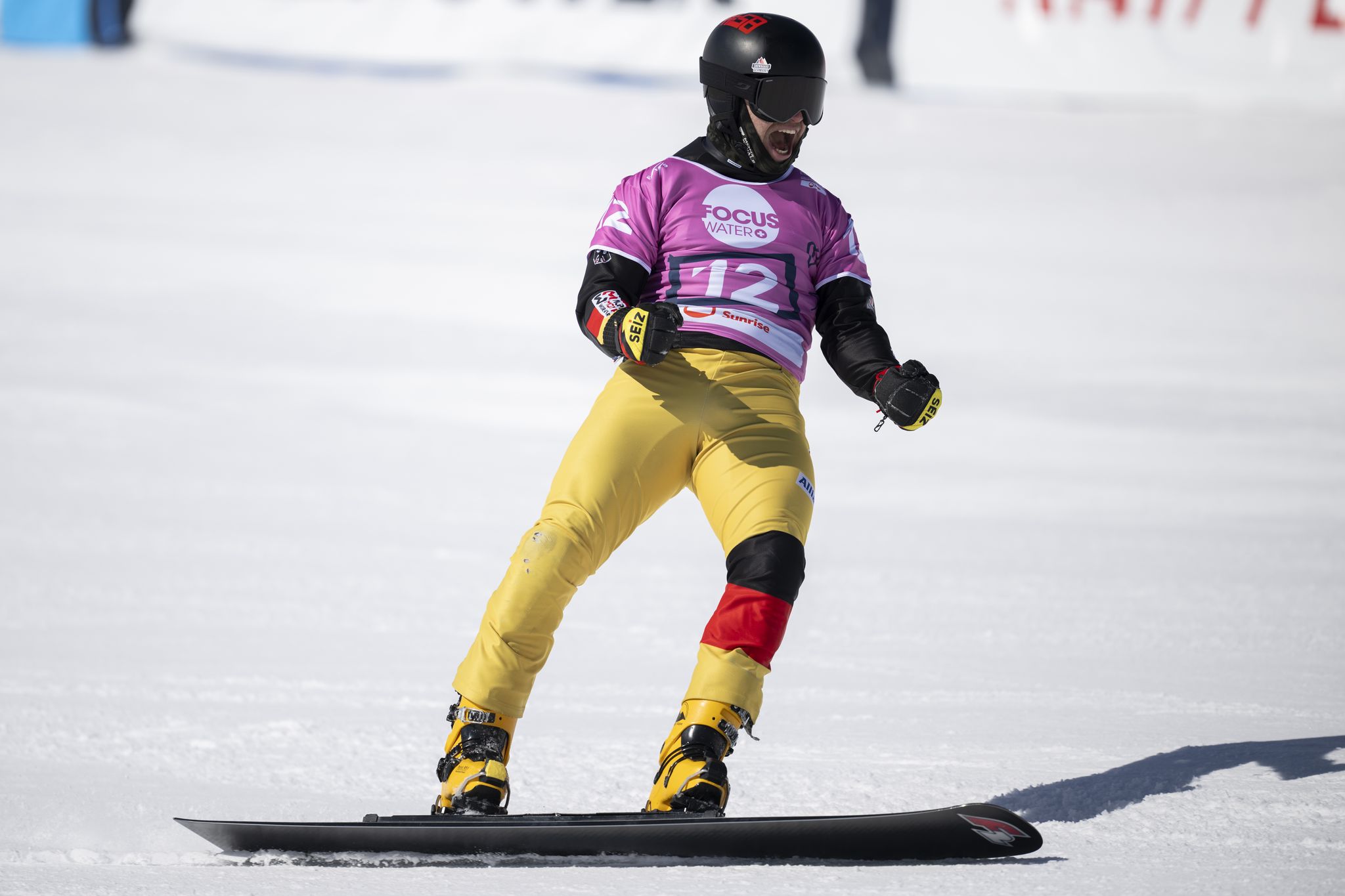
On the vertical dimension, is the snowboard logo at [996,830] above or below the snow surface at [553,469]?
→ below

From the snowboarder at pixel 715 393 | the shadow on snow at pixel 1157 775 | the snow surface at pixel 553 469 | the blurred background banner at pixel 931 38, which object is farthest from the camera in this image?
the blurred background banner at pixel 931 38

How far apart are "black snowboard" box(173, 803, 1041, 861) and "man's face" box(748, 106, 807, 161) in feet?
5.59

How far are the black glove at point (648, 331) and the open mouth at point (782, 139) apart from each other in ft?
2.03

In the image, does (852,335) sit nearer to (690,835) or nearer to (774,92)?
(774,92)

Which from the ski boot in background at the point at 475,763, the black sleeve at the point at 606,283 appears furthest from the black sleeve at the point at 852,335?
the ski boot in background at the point at 475,763

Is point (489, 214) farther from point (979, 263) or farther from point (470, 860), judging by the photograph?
point (470, 860)

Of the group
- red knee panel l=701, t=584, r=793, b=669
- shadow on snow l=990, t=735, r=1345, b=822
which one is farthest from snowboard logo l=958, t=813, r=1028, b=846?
red knee panel l=701, t=584, r=793, b=669

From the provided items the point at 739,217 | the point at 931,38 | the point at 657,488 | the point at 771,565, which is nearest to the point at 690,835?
the point at 771,565

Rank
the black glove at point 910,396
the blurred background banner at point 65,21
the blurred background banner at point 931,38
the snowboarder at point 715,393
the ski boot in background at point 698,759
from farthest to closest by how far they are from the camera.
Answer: the blurred background banner at point 65,21 < the blurred background banner at point 931,38 < the black glove at point 910,396 < the snowboarder at point 715,393 < the ski boot in background at point 698,759

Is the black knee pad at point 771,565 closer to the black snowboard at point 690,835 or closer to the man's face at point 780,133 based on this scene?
the black snowboard at point 690,835

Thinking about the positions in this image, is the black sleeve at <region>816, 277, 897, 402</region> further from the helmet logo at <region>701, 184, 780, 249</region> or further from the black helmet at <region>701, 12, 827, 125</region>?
the black helmet at <region>701, 12, 827, 125</region>

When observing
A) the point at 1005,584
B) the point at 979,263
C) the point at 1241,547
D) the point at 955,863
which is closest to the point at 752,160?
the point at 955,863

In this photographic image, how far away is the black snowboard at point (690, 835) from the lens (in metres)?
2.95

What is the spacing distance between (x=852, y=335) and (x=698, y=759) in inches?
46.4
